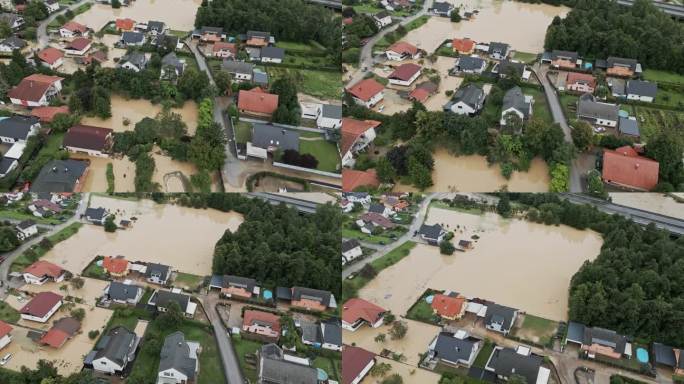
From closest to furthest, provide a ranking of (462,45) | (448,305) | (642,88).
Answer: (448,305), (642,88), (462,45)


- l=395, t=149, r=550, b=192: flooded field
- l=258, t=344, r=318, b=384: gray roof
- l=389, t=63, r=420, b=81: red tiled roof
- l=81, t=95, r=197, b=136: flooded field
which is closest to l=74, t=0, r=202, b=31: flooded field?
l=81, t=95, r=197, b=136: flooded field

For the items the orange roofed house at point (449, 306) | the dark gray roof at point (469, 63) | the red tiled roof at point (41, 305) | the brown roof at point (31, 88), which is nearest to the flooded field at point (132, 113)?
the brown roof at point (31, 88)

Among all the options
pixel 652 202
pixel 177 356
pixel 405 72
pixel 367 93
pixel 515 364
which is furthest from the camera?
pixel 405 72

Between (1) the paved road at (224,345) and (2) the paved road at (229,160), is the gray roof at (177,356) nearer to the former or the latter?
(1) the paved road at (224,345)

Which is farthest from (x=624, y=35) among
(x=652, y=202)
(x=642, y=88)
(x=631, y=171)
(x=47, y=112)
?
(x=47, y=112)

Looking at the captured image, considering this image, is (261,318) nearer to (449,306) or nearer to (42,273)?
(449,306)

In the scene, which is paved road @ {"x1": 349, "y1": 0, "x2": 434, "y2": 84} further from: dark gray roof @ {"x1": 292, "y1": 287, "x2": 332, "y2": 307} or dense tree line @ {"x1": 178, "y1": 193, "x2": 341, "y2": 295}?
dark gray roof @ {"x1": 292, "y1": 287, "x2": 332, "y2": 307}

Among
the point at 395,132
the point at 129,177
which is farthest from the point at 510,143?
the point at 129,177
